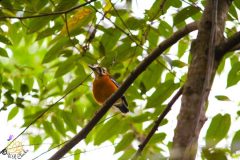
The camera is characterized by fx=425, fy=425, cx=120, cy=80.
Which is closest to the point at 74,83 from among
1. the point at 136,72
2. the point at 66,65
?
the point at 66,65

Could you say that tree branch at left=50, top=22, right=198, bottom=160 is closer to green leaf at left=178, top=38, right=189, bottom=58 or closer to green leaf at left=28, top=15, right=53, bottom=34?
green leaf at left=28, top=15, right=53, bottom=34

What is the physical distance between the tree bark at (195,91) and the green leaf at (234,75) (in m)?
0.76

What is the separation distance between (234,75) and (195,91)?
1133 mm

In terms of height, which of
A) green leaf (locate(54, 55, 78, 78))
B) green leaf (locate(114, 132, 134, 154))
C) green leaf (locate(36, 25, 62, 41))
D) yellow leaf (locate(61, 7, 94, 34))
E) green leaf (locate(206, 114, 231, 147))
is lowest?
green leaf (locate(206, 114, 231, 147))

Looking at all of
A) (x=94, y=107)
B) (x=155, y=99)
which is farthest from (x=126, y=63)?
(x=155, y=99)

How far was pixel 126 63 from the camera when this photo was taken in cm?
301

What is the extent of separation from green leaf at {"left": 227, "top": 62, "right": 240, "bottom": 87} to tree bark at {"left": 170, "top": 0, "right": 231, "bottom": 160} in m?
0.76

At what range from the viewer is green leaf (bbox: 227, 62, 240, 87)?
8.32ft

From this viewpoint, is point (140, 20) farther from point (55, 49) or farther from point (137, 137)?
point (137, 137)

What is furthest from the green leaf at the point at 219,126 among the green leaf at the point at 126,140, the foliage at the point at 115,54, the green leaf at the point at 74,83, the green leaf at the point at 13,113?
the green leaf at the point at 13,113

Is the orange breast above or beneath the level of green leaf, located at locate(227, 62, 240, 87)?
above

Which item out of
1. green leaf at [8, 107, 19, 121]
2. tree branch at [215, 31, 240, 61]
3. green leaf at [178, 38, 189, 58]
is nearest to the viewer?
tree branch at [215, 31, 240, 61]

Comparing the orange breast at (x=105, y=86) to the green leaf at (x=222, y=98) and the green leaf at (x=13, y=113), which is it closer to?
the green leaf at (x=13, y=113)

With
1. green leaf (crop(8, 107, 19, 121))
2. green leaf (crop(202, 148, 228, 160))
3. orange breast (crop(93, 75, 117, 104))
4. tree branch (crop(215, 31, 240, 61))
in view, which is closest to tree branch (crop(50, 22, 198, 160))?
tree branch (crop(215, 31, 240, 61))
